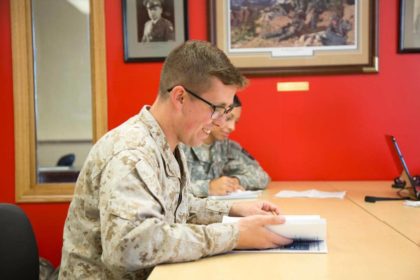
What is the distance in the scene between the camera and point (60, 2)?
2.86 metres

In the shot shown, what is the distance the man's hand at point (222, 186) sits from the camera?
2203mm

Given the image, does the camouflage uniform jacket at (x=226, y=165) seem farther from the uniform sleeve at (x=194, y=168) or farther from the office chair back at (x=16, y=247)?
the office chair back at (x=16, y=247)

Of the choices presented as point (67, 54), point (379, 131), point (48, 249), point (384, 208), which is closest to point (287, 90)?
point (379, 131)

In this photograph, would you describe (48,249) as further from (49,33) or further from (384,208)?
(384,208)

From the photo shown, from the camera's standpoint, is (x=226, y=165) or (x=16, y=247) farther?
(x=226, y=165)

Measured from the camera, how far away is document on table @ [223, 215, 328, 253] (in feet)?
3.95

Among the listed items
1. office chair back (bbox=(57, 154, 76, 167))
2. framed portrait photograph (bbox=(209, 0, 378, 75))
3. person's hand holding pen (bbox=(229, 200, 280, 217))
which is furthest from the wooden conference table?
office chair back (bbox=(57, 154, 76, 167))

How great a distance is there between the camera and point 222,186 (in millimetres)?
2225

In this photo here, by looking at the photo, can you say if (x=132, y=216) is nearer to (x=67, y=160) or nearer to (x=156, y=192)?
(x=156, y=192)

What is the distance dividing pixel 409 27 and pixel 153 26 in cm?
151

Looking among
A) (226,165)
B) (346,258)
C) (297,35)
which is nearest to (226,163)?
(226,165)

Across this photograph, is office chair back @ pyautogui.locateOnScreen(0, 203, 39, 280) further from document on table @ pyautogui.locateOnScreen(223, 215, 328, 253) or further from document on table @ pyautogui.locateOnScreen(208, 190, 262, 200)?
document on table @ pyautogui.locateOnScreen(208, 190, 262, 200)

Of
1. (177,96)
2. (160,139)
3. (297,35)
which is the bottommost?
(160,139)

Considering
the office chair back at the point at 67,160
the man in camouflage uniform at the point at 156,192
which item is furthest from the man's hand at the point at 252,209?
the office chair back at the point at 67,160
